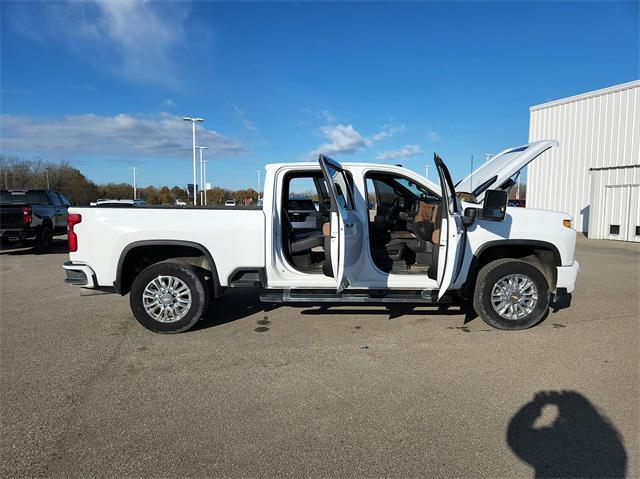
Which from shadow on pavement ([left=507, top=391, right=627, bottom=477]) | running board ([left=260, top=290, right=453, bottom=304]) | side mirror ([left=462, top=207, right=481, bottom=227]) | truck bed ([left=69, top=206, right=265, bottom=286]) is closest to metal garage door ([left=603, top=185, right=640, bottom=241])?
side mirror ([left=462, top=207, right=481, bottom=227])

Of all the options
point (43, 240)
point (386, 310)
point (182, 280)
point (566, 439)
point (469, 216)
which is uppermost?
point (469, 216)

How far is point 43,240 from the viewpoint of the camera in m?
12.1

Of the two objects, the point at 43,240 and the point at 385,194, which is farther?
the point at 43,240

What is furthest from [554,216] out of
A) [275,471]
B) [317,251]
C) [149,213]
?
[149,213]

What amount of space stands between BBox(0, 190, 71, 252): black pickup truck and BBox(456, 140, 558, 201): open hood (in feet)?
37.3

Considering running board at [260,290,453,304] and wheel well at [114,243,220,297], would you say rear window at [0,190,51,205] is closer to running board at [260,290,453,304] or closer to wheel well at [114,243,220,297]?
wheel well at [114,243,220,297]

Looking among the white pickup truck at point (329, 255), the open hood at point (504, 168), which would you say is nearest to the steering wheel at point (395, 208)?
the white pickup truck at point (329, 255)

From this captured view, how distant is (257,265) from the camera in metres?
4.78

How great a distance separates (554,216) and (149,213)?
4.77 m

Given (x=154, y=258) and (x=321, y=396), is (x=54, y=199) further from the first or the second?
(x=321, y=396)

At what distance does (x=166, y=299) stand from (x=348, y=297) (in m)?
2.10

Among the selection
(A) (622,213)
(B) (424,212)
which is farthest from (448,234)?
(A) (622,213)

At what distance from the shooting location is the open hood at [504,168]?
535cm

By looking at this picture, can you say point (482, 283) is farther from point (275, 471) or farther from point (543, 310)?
point (275, 471)
